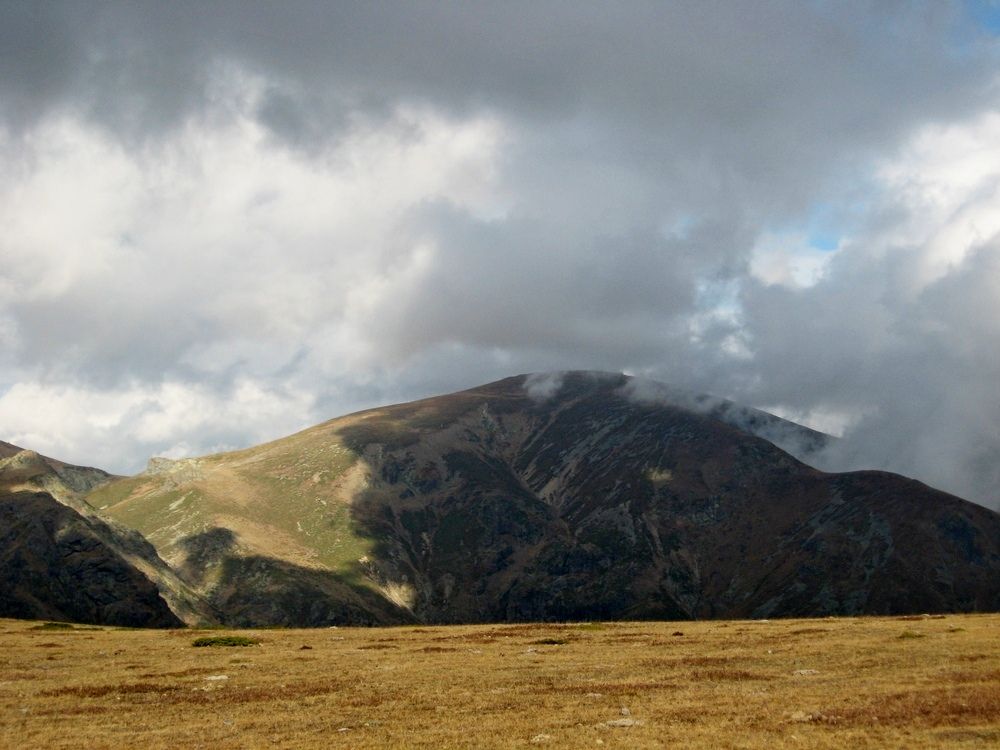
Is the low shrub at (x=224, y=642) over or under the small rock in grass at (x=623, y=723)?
under

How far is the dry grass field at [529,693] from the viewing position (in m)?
33.5

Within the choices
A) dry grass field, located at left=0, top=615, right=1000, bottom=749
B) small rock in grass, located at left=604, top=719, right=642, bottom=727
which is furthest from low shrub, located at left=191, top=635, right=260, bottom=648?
Answer: small rock in grass, located at left=604, top=719, right=642, bottom=727

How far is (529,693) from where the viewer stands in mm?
44500

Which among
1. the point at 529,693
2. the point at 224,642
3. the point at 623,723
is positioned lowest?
the point at 224,642

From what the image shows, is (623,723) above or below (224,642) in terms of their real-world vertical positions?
above

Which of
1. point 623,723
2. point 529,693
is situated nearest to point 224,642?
point 529,693

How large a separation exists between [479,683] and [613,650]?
21244 millimetres

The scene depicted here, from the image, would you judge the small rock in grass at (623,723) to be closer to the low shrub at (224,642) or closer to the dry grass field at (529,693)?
the dry grass field at (529,693)

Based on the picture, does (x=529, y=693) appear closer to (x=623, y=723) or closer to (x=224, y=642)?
(x=623, y=723)

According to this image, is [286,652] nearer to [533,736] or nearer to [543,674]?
[543,674]

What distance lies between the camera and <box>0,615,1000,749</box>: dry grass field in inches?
1320

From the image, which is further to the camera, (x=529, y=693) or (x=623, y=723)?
(x=529, y=693)

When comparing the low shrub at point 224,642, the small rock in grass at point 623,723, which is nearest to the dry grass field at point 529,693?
the small rock in grass at point 623,723

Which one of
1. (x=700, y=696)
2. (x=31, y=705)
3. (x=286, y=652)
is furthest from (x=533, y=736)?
(x=286, y=652)
